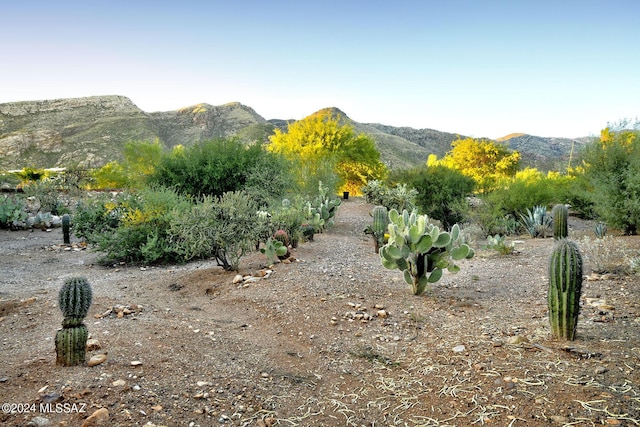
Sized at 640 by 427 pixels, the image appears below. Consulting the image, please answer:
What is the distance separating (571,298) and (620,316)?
1.31 metres

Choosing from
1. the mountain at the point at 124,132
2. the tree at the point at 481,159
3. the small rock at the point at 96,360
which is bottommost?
the small rock at the point at 96,360

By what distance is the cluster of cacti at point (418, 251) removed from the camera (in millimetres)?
6164

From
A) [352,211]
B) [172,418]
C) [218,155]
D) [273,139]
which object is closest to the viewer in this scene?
[172,418]

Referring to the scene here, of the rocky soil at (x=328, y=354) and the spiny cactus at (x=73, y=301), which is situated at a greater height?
the spiny cactus at (x=73, y=301)

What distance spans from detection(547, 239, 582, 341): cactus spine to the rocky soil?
0.54 feet

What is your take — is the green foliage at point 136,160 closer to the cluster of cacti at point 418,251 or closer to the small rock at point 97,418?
the cluster of cacti at point 418,251

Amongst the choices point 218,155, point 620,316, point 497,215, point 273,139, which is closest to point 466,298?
point 620,316

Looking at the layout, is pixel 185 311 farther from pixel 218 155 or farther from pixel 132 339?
pixel 218 155

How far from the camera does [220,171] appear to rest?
17.2m

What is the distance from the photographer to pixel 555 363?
3914 millimetres

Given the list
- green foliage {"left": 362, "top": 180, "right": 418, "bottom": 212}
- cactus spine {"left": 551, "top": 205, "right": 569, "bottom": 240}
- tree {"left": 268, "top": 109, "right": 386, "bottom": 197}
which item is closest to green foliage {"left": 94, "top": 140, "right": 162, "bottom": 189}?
tree {"left": 268, "top": 109, "right": 386, "bottom": 197}

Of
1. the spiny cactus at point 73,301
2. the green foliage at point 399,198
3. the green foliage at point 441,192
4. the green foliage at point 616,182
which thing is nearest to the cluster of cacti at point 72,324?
the spiny cactus at point 73,301

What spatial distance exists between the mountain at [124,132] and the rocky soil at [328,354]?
127 ft

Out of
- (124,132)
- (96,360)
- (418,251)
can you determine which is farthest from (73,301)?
(124,132)
